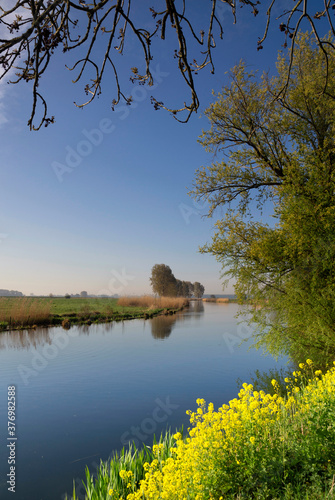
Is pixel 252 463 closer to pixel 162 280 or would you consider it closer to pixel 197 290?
pixel 162 280

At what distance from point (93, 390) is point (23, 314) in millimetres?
13945

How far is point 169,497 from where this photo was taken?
312cm

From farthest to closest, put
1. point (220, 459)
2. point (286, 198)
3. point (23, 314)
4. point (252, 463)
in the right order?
point (23, 314)
point (286, 198)
point (220, 459)
point (252, 463)

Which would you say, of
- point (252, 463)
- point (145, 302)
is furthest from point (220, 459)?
point (145, 302)

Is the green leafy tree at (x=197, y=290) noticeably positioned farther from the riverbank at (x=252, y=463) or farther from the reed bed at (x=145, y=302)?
the riverbank at (x=252, y=463)

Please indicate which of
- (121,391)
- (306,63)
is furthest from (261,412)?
(306,63)

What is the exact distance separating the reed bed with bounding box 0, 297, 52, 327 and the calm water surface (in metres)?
2.14

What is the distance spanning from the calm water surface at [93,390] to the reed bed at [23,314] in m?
2.14

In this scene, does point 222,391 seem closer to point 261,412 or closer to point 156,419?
point 156,419

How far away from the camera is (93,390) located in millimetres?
11570

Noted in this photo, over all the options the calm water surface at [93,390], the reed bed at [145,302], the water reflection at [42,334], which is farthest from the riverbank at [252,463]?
the reed bed at [145,302]

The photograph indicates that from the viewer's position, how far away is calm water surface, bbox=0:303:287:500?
7.07 meters

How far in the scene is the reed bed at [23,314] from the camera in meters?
22.8

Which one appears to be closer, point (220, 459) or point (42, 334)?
point (220, 459)
